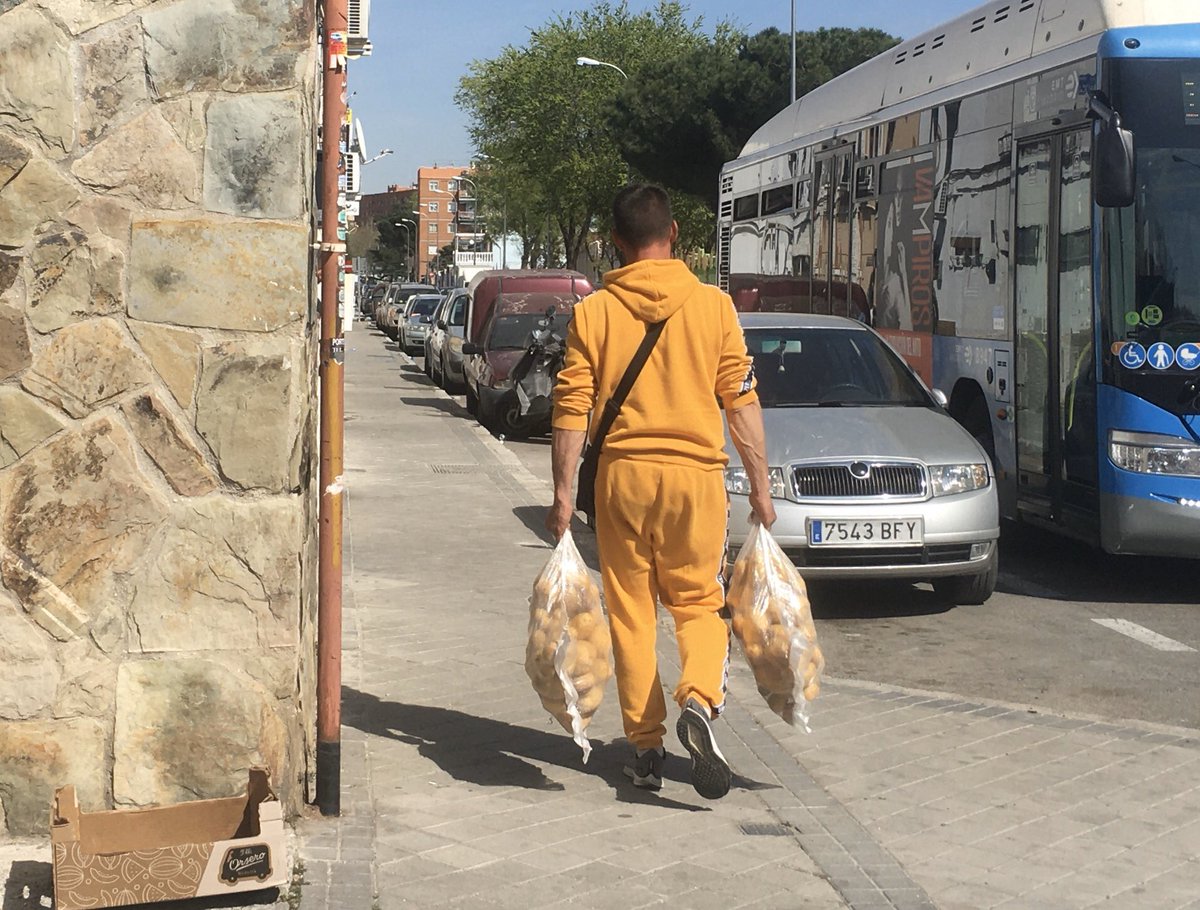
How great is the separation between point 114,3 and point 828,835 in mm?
3069

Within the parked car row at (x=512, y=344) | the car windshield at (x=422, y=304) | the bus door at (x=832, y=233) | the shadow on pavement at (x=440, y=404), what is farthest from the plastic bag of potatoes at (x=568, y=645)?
the car windshield at (x=422, y=304)

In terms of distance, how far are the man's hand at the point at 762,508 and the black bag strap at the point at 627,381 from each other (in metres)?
0.53

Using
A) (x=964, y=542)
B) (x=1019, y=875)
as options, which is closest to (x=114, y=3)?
(x=1019, y=875)

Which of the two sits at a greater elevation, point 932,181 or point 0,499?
point 932,181

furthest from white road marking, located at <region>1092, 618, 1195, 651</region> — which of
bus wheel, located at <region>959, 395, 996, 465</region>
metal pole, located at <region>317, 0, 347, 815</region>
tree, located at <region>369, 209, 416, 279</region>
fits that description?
tree, located at <region>369, 209, 416, 279</region>

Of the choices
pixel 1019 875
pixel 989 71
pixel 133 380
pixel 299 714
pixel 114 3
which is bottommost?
pixel 1019 875

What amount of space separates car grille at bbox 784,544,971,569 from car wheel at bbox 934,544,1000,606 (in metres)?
0.39

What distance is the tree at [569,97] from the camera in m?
65.1

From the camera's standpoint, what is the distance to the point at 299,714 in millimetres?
5180

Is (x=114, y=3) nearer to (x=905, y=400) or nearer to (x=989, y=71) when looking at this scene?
(x=905, y=400)

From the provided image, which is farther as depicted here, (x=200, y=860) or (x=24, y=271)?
(x=24, y=271)

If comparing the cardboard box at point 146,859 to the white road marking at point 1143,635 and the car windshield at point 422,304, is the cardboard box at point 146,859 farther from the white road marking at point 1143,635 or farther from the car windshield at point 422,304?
the car windshield at point 422,304

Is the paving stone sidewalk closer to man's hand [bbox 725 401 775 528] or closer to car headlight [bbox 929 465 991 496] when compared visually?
man's hand [bbox 725 401 775 528]

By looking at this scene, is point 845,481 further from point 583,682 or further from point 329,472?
point 329,472
